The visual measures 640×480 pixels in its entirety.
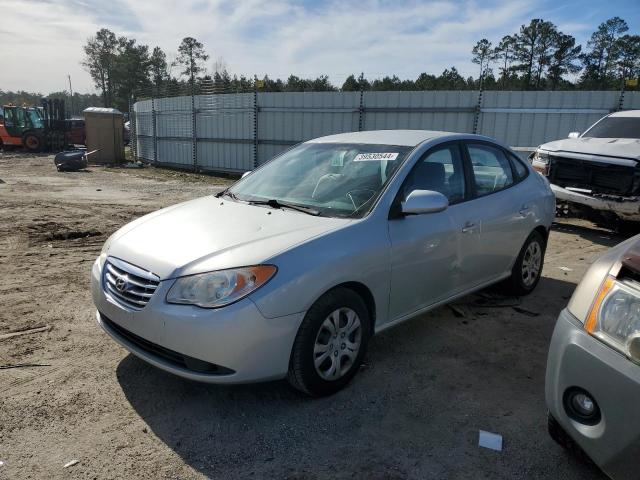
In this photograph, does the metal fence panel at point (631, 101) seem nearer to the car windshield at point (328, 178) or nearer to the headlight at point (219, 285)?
the car windshield at point (328, 178)

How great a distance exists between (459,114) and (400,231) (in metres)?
10.4

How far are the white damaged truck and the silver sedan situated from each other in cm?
351

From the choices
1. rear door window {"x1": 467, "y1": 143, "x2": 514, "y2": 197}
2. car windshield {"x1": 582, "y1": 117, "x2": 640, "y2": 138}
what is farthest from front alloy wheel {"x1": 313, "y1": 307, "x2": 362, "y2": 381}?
car windshield {"x1": 582, "y1": 117, "x2": 640, "y2": 138}

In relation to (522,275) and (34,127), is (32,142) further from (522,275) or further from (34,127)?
(522,275)

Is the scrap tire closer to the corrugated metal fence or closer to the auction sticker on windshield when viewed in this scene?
the corrugated metal fence

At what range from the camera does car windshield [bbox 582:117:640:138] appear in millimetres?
7879

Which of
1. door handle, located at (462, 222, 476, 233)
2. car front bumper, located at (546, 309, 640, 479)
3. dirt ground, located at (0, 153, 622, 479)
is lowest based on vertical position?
dirt ground, located at (0, 153, 622, 479)

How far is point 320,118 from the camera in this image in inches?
589

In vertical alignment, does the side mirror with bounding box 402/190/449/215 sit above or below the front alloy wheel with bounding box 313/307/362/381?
above

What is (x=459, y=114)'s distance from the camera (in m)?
12.7

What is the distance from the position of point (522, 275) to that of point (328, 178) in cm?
239

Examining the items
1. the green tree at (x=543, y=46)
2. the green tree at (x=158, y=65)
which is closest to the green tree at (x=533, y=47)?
the green tree at (x=543, y=46)

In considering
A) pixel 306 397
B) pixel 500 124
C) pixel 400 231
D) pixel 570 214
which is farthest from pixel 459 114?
pixel 306 397

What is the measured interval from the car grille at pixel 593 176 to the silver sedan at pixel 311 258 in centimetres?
352
